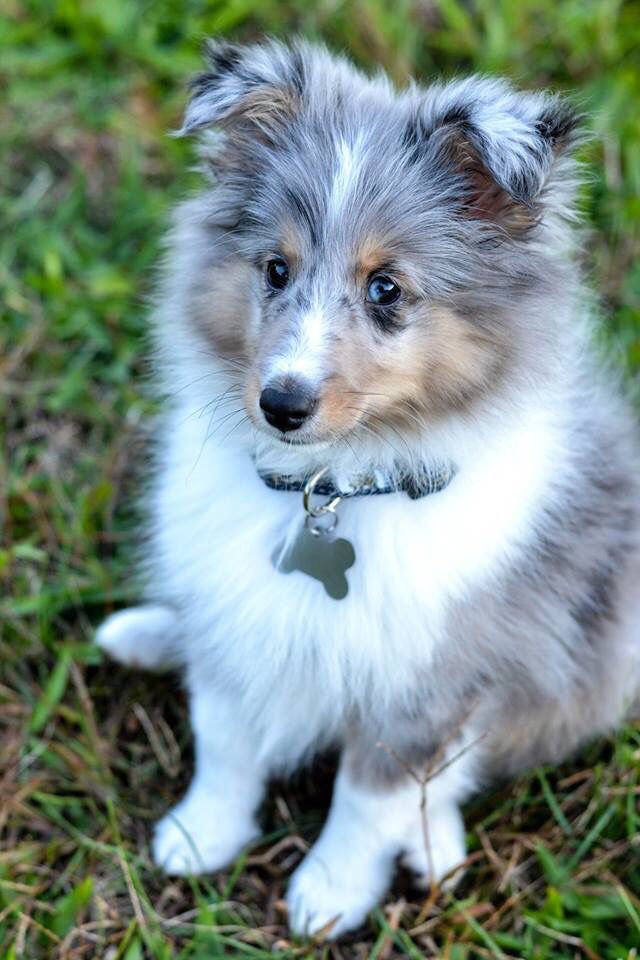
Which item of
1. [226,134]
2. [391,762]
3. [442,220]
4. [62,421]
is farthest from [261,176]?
[62,421]

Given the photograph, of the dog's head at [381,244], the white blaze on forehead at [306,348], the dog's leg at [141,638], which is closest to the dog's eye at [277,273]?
the dog's head at [381,244]

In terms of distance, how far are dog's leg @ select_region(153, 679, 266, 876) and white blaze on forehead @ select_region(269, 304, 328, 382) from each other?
123 centimetres

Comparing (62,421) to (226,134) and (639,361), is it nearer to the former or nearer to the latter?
(226,134)

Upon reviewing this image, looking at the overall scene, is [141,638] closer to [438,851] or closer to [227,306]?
[438,851]

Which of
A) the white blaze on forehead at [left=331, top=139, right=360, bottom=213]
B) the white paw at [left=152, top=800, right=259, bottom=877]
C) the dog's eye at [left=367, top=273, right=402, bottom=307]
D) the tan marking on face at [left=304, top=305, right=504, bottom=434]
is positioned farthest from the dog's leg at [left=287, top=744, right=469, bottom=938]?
the white blaze on forehead at [left=331, top=139, right=360, bottom=213]

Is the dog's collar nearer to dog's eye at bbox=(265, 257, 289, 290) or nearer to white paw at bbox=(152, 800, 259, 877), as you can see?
dog's eye at bbox=(265, 257, 289, 290)

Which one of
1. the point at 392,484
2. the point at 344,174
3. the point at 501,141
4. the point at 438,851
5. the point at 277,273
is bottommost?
the point at 438,851

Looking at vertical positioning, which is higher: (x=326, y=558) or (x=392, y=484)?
(x=392, y=484)

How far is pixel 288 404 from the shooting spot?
2408 millimetres

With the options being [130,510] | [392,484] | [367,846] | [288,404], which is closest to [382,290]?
[288,404]

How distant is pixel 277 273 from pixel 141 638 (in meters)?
1.53

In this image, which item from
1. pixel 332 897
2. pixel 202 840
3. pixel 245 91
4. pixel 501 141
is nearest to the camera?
pixel 501 141

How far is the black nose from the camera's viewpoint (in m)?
2.41

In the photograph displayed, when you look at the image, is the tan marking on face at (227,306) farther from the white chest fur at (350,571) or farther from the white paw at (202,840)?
the white paw at (202,840)
